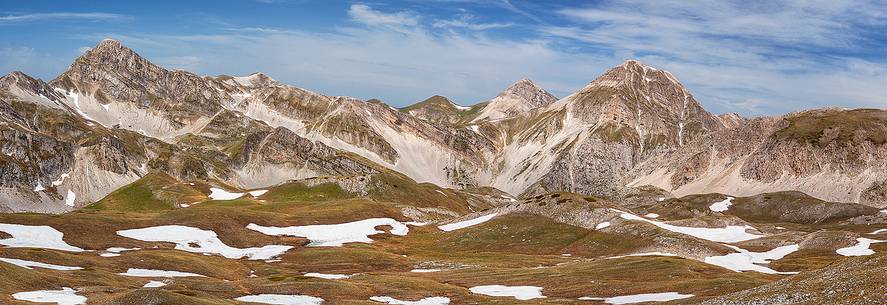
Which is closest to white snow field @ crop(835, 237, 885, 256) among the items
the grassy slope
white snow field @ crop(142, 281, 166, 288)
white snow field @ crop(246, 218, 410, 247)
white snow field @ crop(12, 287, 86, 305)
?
the grassy slope

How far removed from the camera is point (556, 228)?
14025 cm

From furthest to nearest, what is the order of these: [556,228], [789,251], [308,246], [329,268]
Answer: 1. [556,228]
2. [308,246]
3. [789,251]
4. [329,268]

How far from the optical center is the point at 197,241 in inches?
4938

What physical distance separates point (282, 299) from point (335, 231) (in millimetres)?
80122

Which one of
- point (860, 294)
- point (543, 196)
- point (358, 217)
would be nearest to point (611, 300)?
point (860, 294)

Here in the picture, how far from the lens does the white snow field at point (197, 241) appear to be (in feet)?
395

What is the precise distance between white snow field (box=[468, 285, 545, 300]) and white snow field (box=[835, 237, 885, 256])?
6378 centimetres

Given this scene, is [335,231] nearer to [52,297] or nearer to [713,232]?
[713,232]

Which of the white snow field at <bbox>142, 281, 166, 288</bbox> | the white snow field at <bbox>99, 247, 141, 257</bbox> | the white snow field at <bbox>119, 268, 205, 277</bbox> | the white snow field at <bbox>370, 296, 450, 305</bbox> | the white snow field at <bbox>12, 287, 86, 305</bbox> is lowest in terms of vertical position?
the white snow field at <bbox>370, 296, 450, 305</bbox>

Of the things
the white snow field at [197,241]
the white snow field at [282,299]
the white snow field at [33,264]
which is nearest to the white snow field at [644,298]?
the white snow field at [282,299]

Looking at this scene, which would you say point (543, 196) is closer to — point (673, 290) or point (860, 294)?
point (673, 290)

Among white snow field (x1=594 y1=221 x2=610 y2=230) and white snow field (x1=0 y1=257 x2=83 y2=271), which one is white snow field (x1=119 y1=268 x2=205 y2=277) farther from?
white snow field (x1=594 y1=221 x2=610 y2=230)

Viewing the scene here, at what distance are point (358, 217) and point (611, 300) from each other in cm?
10133

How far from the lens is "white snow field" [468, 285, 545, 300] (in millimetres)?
74938
